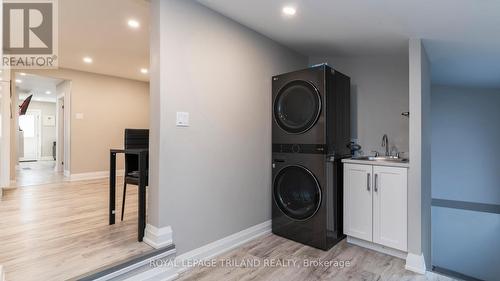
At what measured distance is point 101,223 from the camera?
251 cm

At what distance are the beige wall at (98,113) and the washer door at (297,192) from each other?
13.9ft

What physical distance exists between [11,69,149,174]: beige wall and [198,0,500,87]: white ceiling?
4.20 m

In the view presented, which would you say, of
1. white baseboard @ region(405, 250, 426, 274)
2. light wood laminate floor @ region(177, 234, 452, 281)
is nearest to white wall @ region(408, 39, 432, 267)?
white baseboard @ region(405, 250, 426, 274)

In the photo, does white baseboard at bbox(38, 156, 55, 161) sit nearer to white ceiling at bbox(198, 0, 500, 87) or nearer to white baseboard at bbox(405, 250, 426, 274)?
white ceiling at bbox(198, 0, 500, 87)

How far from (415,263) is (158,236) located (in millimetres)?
2146

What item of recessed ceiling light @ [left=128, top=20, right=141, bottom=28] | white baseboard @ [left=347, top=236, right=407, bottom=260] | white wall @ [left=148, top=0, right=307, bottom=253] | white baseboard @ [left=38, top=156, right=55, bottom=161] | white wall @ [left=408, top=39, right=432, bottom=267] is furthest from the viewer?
white baseboard @ [left=38, top=156, right=55, bottom=161]

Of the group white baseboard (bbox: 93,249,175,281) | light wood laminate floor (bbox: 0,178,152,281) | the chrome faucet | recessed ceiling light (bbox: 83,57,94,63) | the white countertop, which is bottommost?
white baseboard (bbox: 93,249,175,281)

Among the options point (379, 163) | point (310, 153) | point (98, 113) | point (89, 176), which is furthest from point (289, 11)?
point (89, 176)

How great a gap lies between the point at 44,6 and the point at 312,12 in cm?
256

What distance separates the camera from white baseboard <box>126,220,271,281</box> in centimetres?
187

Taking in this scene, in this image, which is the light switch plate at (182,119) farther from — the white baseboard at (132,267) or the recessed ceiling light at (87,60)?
the recessed ceiling light at (87,60)

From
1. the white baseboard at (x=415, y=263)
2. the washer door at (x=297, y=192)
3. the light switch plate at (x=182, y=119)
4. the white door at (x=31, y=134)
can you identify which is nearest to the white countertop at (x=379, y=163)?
the washer door at (x=297, y=192)

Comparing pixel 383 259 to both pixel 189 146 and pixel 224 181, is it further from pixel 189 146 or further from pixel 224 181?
pixel 189 146

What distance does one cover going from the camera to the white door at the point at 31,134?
29.8 ft
